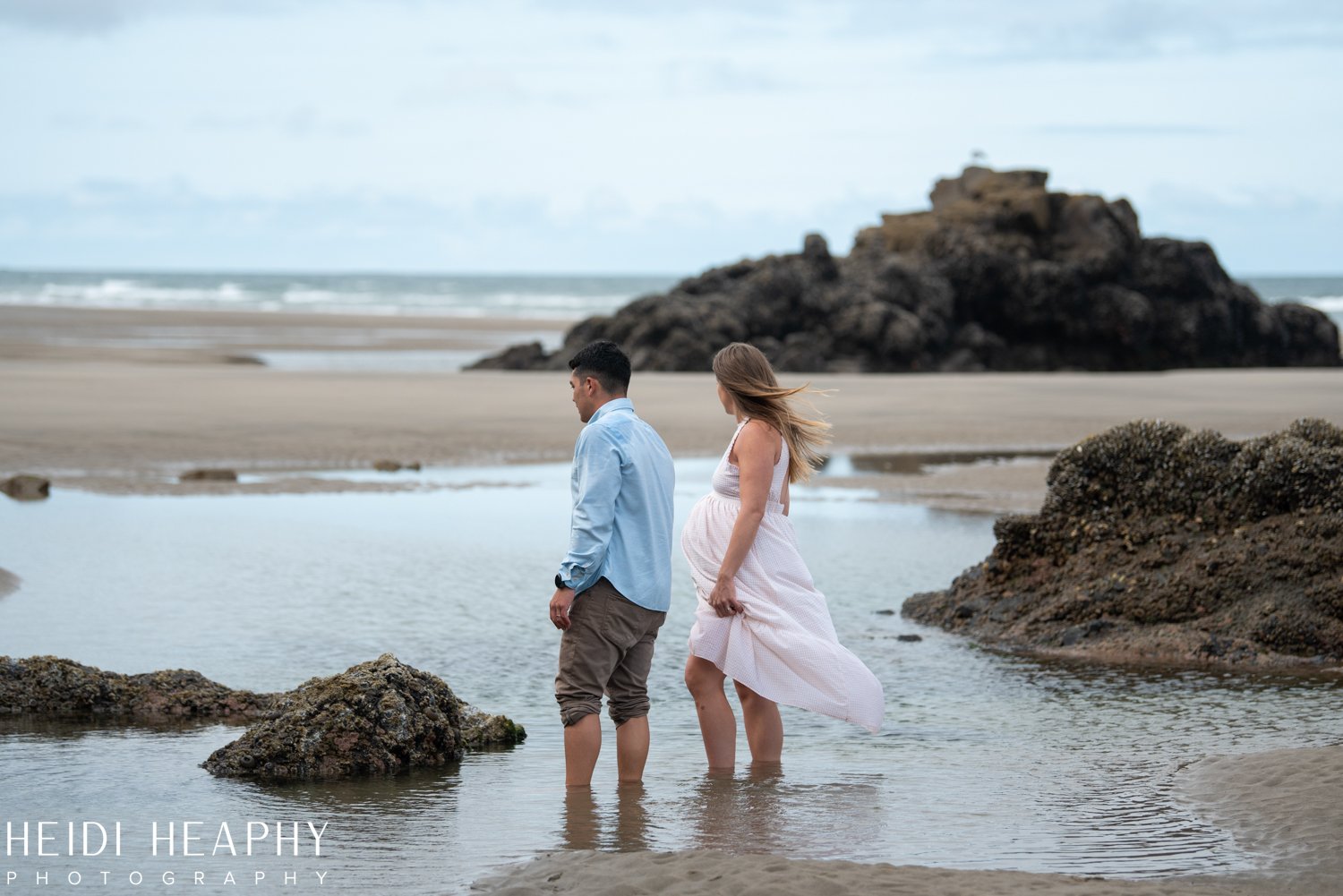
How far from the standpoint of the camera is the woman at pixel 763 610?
19.1 feet

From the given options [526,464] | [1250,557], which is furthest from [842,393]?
[1250,557]

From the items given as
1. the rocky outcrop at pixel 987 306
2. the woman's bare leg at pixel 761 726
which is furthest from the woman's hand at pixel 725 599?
the rocky outcrop at pixel 987 306

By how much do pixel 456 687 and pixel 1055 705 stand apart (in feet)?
9.87

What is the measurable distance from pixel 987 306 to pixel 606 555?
34971 millimetres

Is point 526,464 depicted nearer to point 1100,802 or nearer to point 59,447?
point 59,447

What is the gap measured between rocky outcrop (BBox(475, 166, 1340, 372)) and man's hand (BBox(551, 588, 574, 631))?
2744 cm

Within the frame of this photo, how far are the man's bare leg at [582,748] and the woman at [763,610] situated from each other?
21.6 inches

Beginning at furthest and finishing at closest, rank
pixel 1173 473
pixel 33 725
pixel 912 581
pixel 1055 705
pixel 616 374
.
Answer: pixel 912 581 → pixel 1173 473 → pixel 1055 705 → pixel 33 725 → pixel 616 374

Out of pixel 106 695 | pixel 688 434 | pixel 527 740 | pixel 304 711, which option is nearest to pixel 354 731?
pixel 304 711

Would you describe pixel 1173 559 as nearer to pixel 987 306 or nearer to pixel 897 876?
pixel 897 876

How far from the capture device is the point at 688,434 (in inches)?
789

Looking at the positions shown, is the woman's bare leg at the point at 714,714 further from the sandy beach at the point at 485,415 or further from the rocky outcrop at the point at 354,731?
the sandy beach at the point at 485,415

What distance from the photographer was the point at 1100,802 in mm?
5414

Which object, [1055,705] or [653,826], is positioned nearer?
[653,826]
